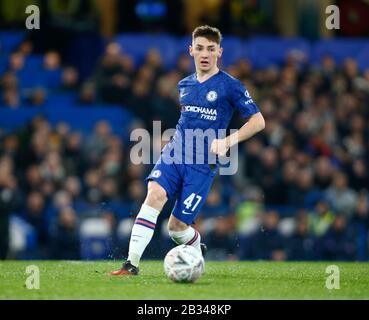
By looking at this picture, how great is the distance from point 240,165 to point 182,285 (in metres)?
8.87

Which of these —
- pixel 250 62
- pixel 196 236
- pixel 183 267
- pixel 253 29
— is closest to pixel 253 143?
pixel 250 62

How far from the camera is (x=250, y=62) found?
70.3 ft

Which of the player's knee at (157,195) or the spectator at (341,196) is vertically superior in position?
the player's knee at (157,195)

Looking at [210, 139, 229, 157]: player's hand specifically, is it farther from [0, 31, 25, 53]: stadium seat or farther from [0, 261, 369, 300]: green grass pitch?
[0, 31, 25, 53]: stadium seat

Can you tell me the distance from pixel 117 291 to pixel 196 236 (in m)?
2.01

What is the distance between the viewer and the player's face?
10.7 metres

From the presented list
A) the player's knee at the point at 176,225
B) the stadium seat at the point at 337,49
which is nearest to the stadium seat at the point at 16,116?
the stadium seat at the point at 337,49

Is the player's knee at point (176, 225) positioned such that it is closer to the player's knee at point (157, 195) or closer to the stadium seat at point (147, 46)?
the player's knee at point (157, 195)

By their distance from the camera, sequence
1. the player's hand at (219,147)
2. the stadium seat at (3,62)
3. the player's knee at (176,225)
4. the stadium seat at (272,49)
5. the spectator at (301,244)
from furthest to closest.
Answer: the stadium seat at (272,49) → the stadium seat at (3,62) → the spectator at (301,244) → the player's knee at (176,225) → the player's hand at (219,147)

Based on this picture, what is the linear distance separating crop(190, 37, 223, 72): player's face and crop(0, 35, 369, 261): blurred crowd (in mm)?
5723

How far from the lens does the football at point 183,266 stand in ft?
33.7

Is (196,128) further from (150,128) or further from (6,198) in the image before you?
(150,128)

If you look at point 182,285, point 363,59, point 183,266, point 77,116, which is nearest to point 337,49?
point 363,59
